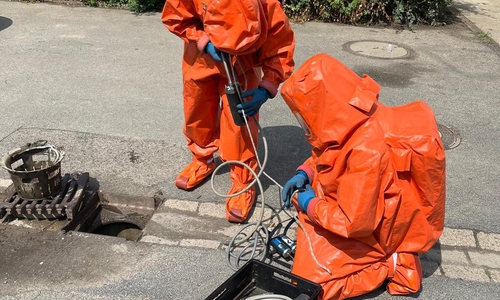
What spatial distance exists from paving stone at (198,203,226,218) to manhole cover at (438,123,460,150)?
228 centimetres

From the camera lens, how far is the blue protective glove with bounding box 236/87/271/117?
3.02 metres

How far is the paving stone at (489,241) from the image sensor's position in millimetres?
3191

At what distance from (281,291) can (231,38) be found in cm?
144

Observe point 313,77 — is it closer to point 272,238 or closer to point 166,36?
point 272,238

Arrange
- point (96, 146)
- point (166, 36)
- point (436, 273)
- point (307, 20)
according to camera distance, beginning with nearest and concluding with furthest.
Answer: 1. point (436, 273)
2. point (96, 146)
3. point (166, 36)
4. point (307, 20)

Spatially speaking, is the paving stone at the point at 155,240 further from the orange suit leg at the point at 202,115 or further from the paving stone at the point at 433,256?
the paving stone at the point at 433,256

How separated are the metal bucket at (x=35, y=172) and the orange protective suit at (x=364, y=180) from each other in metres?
1.78

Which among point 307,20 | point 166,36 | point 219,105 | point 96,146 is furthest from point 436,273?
point 307,20

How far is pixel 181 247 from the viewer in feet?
10.3

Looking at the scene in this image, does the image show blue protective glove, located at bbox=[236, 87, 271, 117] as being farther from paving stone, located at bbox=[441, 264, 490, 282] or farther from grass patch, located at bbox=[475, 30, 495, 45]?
grass patch, located at bbox=[475, 30, 495, 45]

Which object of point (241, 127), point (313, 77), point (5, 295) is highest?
point (313, 77)

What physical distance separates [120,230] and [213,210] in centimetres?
73

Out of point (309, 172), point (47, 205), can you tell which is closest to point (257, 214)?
point (309, 172)

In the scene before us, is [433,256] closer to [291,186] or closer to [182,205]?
[291,186]
